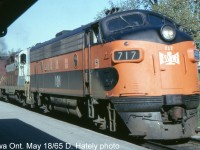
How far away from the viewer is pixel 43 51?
1598 cm

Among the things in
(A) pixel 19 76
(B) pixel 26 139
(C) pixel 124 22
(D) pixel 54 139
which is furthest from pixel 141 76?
(A) pixel 19 76

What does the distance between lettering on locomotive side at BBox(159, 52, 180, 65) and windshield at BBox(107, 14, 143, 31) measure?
1.26m

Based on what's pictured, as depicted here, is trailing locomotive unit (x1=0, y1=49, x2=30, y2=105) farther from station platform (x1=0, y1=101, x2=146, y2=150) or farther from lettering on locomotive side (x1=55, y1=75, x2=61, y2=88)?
station platform (x1=0, y1=101, x2=146, y2=150)

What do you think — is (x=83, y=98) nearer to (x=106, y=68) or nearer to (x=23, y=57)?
(x=106, y=68)

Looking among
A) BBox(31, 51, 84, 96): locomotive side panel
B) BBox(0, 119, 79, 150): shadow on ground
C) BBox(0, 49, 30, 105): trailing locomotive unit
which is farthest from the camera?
BBox(0, 49, 30, 105): trailing locomotive unit

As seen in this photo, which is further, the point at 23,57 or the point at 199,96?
the point at 23,57

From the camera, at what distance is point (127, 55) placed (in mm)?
8773

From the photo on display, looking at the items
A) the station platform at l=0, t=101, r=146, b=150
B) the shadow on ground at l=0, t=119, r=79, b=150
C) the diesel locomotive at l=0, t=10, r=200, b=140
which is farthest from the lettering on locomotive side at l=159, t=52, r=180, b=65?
the shadow on ground at l=0, t=119, r=79, b=150

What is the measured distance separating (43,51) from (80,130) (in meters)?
6.00

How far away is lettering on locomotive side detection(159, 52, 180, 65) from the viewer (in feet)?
28.8

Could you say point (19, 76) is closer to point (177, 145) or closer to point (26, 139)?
point (26, 139)

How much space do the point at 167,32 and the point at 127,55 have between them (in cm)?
121

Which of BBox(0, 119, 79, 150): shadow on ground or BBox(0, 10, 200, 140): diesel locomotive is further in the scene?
BBox(0, 119, 79, 150): shadow on ground

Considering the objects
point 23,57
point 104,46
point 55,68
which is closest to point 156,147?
point 104,46
